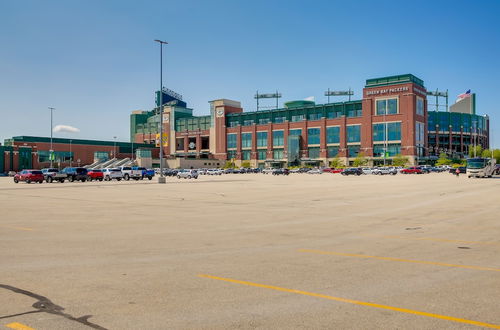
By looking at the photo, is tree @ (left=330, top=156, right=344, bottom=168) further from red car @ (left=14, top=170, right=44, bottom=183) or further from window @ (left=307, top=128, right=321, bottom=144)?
red car @ (left=14, top=170, right=44, bottom=183)

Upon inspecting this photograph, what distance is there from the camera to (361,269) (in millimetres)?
7746

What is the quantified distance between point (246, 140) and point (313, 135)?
2668 centimetres

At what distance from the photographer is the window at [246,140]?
151 meters

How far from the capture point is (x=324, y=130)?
5212 inches

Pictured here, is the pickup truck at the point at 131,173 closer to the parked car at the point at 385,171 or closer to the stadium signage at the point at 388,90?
the parked car at the point at 385,171

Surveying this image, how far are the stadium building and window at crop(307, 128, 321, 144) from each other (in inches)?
12.4

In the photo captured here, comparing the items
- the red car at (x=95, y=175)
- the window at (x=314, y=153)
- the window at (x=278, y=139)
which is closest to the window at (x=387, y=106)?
the window at (x=314, y=153)

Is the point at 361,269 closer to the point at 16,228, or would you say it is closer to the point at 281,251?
the point at 281,251

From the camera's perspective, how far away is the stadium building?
117 meters

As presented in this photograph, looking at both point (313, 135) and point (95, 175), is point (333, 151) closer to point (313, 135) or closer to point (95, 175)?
point (313, 135)

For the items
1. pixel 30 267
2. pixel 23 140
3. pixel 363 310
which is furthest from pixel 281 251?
pixel 23 140

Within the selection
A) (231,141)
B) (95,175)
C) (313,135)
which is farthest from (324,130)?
(95,175)

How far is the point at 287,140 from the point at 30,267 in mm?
133818

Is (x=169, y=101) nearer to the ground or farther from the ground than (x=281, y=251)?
farther from the ground
